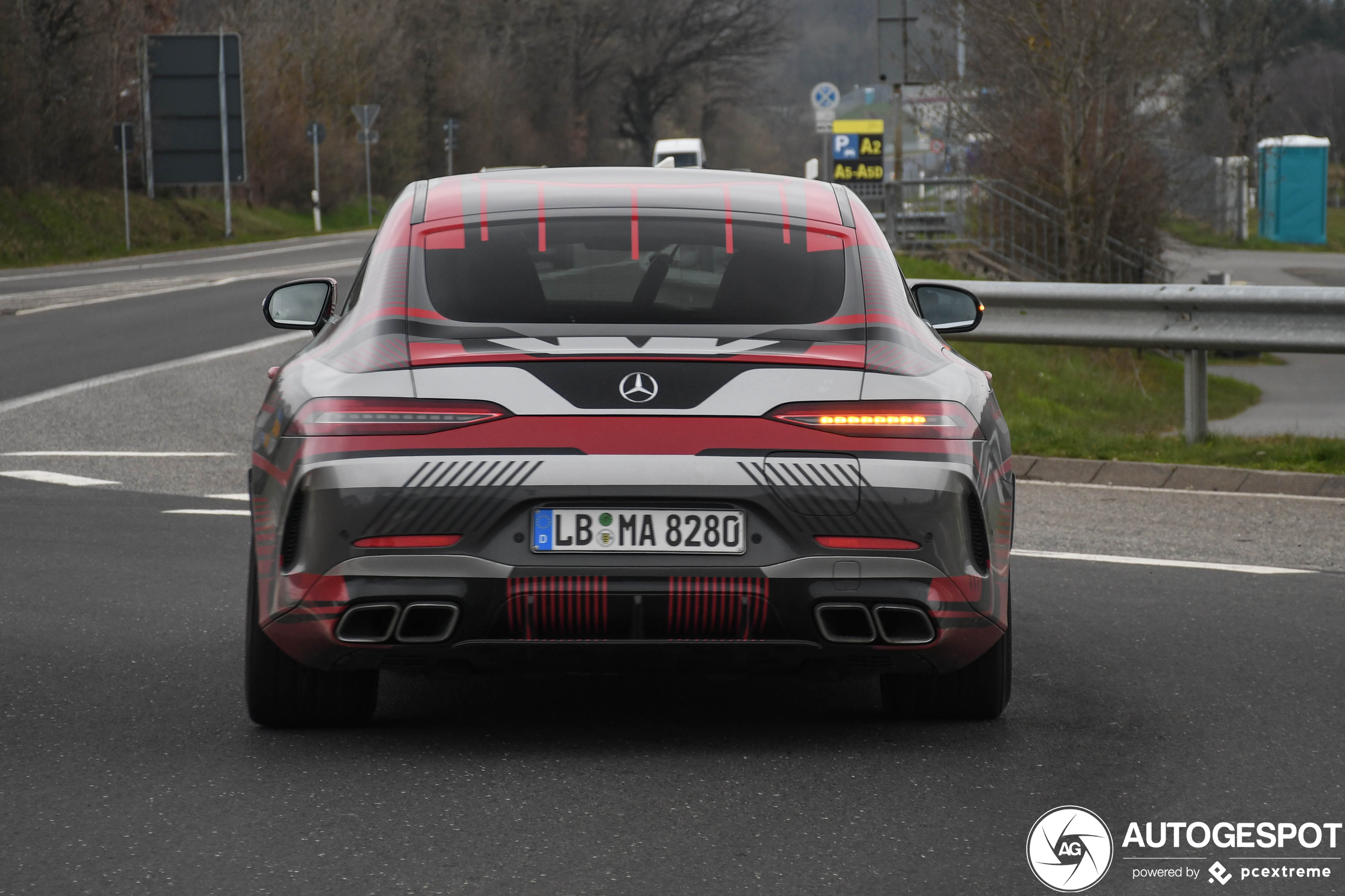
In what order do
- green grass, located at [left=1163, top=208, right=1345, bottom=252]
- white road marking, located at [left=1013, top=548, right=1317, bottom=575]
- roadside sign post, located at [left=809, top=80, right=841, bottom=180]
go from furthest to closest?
green grass, located at [left=1163, top=208, right=1345, bottom=252]
roadside sign post, located at [left=809, top=80, right=841, bottom=180]
white road marking, located at [left=1013, top=548, right=1317, bottom=575]

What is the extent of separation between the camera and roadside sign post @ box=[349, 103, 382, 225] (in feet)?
164

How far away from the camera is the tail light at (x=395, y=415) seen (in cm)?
441

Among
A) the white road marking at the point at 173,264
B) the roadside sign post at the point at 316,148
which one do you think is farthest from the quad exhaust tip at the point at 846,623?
the roadside sign post at the point at 316,148

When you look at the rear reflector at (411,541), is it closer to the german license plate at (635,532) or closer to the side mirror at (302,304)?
the german license plate at (635,532)

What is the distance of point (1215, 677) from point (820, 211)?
6.04ft

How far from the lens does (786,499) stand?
173 inches

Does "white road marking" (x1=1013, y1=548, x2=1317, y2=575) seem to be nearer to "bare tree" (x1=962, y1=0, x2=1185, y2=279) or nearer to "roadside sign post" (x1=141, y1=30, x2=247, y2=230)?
"bare tree" (x1=962, y1=0, x2=1185, y2=279)

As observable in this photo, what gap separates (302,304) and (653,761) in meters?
2.00

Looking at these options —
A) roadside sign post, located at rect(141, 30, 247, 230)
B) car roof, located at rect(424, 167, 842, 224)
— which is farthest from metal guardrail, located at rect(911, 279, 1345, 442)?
roadside sign post, located at rect(141, 30, 247, 230)

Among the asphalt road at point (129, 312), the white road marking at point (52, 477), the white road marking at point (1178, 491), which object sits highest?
the asphalt road at point (129, 312)

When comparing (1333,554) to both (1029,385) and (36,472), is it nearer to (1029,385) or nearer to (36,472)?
(36,472)

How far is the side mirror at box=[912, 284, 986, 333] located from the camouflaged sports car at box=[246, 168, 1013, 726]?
3.22 feet

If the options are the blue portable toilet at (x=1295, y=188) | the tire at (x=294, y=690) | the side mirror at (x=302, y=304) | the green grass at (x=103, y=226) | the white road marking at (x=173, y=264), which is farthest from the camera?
the blue portable toilet at (x=1295, y=188)

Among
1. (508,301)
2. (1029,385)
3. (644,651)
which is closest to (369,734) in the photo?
(644,651)
